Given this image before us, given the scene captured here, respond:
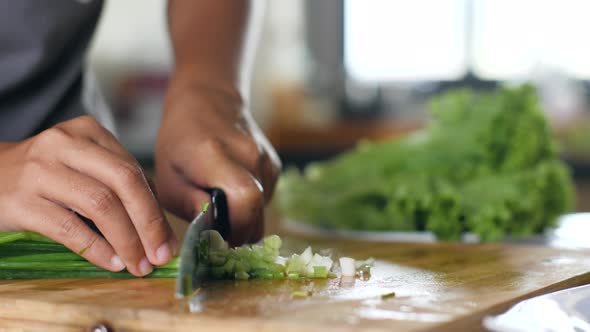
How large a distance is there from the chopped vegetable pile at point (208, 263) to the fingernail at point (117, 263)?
0.08ft

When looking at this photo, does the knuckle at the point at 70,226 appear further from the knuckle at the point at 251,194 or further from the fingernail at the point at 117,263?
the knuckle at the point at 251,194

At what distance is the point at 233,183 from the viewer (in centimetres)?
117

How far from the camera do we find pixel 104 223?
0.97 metres

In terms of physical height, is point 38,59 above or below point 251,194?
above

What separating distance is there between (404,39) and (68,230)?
4840 mm

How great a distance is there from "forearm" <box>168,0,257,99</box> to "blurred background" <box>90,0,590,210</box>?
3.26 metres

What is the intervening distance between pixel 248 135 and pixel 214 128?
0.06m

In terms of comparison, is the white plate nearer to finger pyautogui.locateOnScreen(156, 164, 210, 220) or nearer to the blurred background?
finger pyautogui.locateOnScreen(156, 164, 210, 220)

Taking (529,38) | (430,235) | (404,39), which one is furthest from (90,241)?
(404,39)

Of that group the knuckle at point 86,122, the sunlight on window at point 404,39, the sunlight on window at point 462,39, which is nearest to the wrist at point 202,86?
the knuckle at point 86,122

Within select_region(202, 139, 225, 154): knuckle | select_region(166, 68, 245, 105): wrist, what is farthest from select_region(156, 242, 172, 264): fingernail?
select_region(166, 68, 245, 105): wrist

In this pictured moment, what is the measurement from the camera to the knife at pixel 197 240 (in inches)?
34.7

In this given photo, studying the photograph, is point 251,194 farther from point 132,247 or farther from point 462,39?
point 462,39

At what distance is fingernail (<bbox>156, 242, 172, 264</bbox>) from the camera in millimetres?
1003
